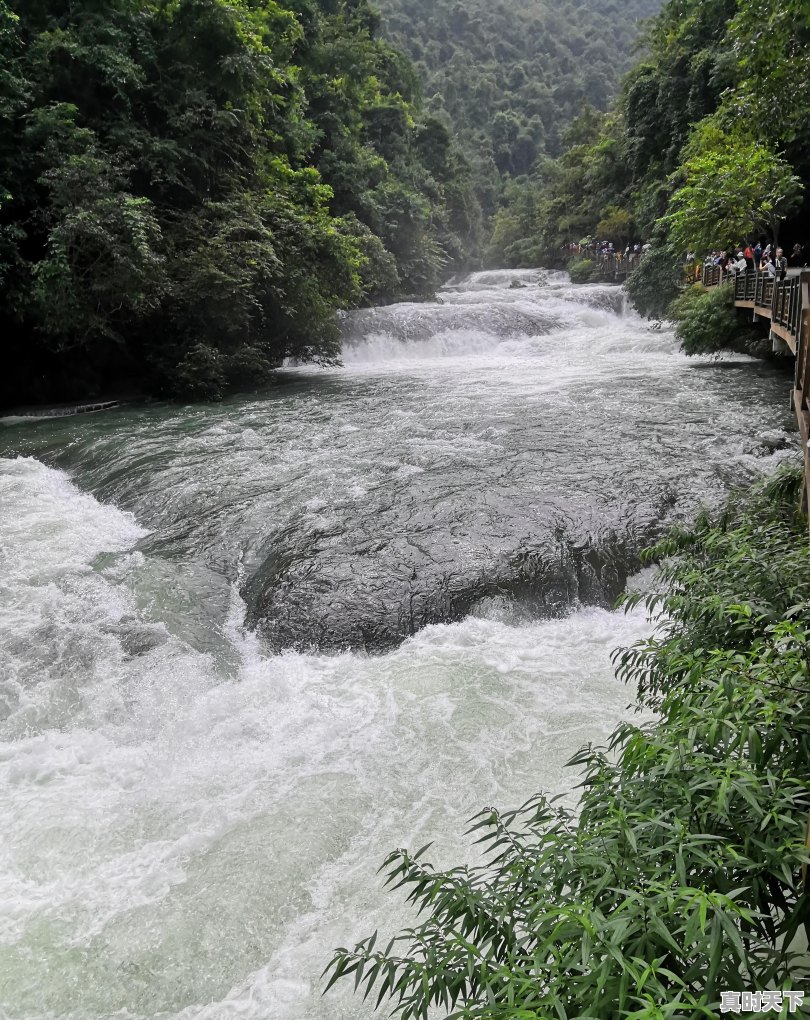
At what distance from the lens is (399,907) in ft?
10.9

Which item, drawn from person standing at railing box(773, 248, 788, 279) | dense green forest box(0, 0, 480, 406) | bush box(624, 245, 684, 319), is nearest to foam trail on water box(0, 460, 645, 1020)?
dense green forest box(0, 0, 480, 406)

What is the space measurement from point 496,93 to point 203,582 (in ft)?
275

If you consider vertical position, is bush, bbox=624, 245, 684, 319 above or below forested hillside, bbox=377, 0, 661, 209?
below

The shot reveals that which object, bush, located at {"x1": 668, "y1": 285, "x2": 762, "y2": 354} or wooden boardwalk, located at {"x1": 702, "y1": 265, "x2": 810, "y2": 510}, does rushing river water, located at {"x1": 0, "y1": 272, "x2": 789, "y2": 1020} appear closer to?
wooden boardwalk, located at {"x1": 702, "y1": 265, "x2": 810, "y2": 510}

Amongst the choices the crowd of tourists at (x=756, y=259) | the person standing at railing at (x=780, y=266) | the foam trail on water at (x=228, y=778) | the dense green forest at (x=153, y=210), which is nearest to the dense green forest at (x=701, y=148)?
the crowd of tourists at (x=756, y=259)

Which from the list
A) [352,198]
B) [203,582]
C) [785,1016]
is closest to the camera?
[785,1016]

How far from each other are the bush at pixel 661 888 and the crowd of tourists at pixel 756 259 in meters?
11.3

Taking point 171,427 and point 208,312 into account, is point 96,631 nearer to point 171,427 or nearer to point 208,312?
point 171,427

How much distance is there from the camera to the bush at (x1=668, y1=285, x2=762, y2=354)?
15.1 metres

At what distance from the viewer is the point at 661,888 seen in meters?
1.73

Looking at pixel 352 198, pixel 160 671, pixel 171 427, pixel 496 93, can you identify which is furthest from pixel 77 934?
pixel 496 93

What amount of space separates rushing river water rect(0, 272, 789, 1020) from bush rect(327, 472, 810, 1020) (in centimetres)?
134

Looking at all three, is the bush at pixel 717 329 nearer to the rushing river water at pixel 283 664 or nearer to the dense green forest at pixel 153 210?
the rushing river water at pixel 283 664

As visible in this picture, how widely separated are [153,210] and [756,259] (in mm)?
13180
